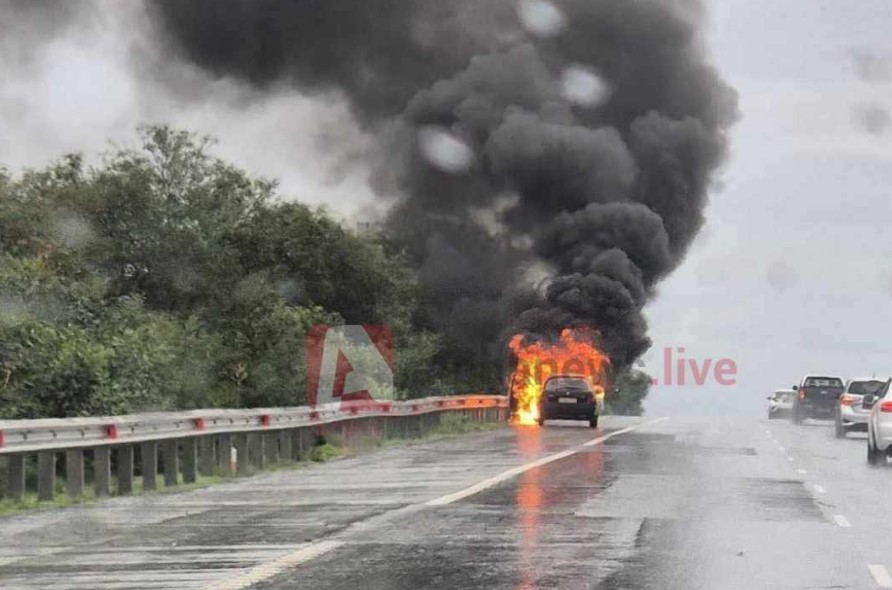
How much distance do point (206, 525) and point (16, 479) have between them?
4.03 meters

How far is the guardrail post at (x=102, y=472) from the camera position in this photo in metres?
20.3

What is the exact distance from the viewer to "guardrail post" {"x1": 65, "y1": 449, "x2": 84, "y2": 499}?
64.6 feet

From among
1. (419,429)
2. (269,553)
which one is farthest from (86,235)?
(269,553)

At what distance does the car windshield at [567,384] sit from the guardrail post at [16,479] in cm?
3123

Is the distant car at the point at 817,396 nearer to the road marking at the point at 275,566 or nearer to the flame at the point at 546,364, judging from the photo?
the flame at the point at 546,364

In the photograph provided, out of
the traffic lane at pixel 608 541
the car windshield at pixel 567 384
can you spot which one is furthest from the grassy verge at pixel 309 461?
the traffic lane at pixel 608 541

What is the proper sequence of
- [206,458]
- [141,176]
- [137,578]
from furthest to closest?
[141,176] < [206,458] < [137,578]

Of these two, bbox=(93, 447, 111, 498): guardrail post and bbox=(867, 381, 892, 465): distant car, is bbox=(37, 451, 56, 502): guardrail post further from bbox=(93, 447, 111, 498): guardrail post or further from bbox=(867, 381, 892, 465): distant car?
bbox=(867, 381, 892, 465): distant car

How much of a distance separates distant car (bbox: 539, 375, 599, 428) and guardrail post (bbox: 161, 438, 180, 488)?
89.0 ft

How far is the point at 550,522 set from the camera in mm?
15820

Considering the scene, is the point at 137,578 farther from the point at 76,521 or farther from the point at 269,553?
the point at 76,521

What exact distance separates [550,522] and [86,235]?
48.5m

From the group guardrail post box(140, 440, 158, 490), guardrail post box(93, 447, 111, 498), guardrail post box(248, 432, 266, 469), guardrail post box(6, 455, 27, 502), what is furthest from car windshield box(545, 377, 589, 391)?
guardrail post box(6, 455, 27, 502)

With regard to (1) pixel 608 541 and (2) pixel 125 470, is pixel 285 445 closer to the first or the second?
(2) pixel 125 470
